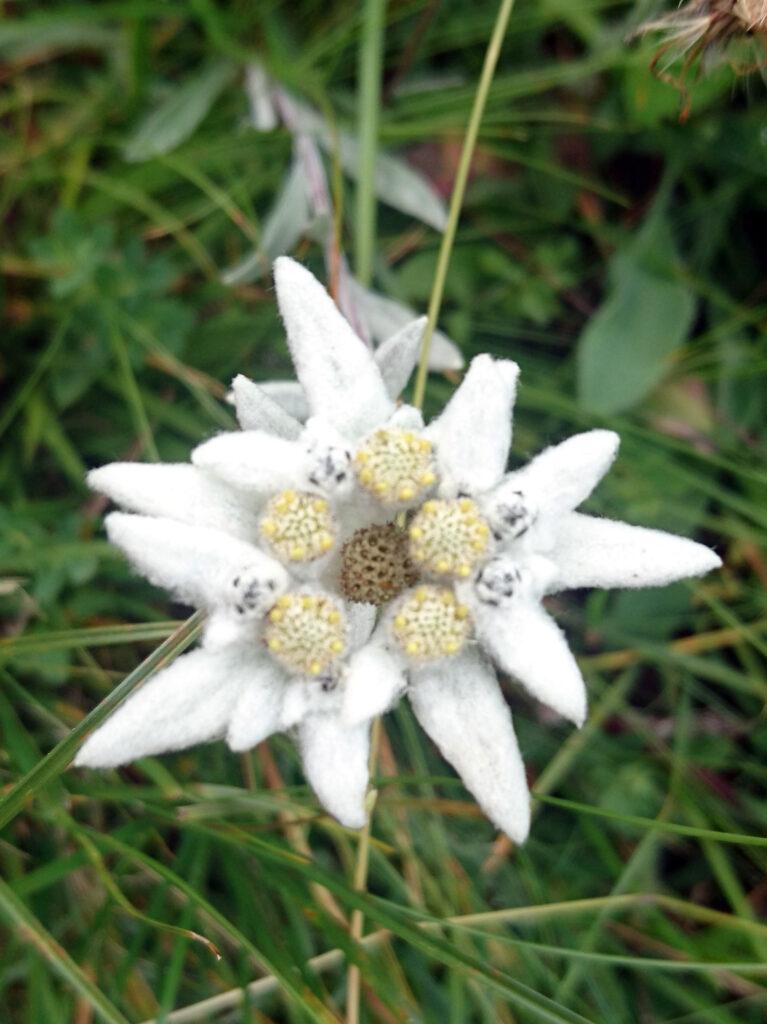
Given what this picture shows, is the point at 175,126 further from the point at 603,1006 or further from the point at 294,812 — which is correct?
the point at 603,1006

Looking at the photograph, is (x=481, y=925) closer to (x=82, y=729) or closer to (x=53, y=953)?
(x=53, y=953)

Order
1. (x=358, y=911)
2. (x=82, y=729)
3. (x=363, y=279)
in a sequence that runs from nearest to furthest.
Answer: (x=82, y=729)
(x=358, y=911)
(x=363, y=279)

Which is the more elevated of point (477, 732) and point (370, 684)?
point (370, 684)

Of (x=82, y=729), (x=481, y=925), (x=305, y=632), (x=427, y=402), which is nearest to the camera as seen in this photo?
(x=305, y=632)

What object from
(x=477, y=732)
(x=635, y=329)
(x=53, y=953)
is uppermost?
(x=477, y=732)

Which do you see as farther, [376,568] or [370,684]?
[376,568]

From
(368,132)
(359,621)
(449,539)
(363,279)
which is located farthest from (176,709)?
(368,132)
